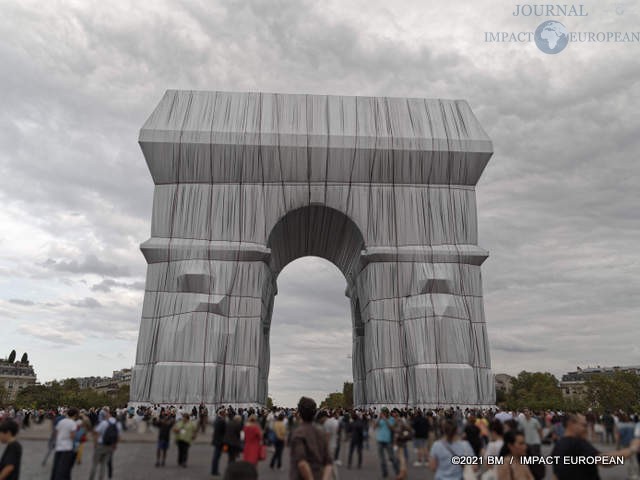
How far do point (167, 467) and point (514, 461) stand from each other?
757 centimetres

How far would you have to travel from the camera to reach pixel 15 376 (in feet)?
354

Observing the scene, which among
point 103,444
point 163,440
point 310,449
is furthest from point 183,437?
point 310,449

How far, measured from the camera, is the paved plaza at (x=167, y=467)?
417 inches

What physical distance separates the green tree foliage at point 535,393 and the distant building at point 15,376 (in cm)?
9022

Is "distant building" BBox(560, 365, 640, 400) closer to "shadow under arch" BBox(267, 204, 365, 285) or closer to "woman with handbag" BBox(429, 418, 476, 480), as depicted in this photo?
"shadow under arch" BBox(267, 204, 365, 285)

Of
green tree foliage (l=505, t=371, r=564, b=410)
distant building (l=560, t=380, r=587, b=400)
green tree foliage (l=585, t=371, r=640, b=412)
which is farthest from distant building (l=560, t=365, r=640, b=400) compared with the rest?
green tree foliage (l=585, t=371, r=640, b=412)

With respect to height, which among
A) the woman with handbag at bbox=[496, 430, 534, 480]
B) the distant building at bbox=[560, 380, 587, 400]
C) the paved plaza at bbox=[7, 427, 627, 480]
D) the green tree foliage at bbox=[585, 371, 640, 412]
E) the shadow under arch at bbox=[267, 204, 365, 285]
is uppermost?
the shadow under arch at bbox=[267, 204, 365, 285]

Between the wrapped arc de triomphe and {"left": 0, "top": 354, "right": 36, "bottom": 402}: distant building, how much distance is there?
9386cm

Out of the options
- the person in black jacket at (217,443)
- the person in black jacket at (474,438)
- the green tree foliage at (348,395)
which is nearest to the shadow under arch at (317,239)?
the person in black jacket at (217,443)

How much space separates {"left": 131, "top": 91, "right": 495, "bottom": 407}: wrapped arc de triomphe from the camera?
89.6 ft

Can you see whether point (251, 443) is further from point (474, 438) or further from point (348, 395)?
point (348, 395)

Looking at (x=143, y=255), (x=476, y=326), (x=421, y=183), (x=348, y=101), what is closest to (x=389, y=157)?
(x=421, y=183)

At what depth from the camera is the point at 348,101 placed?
3250 centimetres

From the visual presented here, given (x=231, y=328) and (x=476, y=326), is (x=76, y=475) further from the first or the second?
→ (x=476, y=326)
